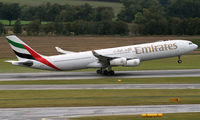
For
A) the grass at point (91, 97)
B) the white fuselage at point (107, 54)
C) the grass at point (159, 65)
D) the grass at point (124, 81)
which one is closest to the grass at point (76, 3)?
the grass at point (159, 65)

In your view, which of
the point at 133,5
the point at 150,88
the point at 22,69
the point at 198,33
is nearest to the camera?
the point at 150,88

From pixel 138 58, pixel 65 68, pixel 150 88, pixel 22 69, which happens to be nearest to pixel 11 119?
pixel 150 88

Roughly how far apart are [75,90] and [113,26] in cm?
7270

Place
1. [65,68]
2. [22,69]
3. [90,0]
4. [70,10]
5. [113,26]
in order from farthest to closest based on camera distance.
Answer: [90,0] → [70,10] → [113,26] → [22,69] → [65,68]

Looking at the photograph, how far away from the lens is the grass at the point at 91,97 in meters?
33.5

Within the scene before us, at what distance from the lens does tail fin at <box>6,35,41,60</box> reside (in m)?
52.5

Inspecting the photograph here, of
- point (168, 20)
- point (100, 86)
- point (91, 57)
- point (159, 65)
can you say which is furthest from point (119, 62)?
point (168, 20)

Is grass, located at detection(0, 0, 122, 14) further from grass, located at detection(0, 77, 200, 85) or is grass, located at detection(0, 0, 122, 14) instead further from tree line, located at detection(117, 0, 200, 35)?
grass, located at detection(0, 77, 200, 85)

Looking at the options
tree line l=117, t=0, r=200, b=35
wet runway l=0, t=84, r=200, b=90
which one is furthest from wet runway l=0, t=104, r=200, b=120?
tree line l=117, t=0, r=200, b=35

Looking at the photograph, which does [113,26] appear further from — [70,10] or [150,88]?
[150,88]

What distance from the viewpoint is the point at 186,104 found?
1271 inches

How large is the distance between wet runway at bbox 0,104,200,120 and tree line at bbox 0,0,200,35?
78.5 m

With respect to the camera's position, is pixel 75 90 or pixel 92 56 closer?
pixel 75 90

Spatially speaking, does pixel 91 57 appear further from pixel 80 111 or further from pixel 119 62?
pixel 80 111
